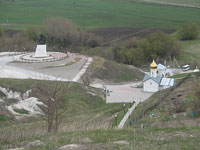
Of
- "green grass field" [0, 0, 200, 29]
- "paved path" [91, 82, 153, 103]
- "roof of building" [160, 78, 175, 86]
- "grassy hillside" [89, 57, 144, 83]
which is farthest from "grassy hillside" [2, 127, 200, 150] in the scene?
"green grass field" [0, 0, 200, 29]

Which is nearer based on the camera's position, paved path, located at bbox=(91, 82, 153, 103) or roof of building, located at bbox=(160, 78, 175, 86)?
paved path, located at bbox=(91, 82, 153, 103)

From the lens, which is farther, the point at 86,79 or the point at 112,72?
the point at 112,72

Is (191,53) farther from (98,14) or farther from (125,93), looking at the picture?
(98,14)

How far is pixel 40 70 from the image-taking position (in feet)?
164

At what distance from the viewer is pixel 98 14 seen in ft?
404

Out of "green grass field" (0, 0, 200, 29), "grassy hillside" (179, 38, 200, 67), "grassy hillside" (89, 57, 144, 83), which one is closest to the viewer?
"grassy hillside" (89, 57, 144, 83)

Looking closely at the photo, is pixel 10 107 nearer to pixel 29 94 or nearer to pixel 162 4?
pixel 29 94

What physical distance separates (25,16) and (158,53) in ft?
192

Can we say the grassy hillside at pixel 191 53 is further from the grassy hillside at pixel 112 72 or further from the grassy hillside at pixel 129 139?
the grassy hillside at pixel 129 139

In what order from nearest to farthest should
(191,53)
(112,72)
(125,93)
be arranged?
(125,93)
(112,72)
(191,53)

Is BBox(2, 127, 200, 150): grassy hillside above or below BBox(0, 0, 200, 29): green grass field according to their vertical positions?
below

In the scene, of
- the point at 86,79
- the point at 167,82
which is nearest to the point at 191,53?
the point at 167,82

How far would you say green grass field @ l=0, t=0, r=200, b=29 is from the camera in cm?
10825

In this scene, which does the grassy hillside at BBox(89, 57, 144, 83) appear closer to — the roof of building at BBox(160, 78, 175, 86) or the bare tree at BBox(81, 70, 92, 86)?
the bare tree at BBox(81, 70, 92, 86)
